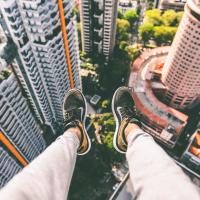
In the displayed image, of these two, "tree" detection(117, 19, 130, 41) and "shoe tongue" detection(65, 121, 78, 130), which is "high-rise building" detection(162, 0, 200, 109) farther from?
"shoe tongue" detection(65, 121, 78, 130)

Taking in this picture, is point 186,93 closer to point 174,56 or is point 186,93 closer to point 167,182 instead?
point 174,56

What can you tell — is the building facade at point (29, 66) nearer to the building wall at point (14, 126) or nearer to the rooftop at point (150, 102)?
the building wall at point (14, 126)

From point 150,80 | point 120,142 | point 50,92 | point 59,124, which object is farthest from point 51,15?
point 150,80

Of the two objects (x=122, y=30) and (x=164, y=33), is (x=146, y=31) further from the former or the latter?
(x=122, y=30)

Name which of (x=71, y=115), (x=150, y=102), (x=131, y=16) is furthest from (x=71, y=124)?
(x=131, y=16)

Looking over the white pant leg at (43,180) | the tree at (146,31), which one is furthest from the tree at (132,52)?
the white pant leg at (43,180)

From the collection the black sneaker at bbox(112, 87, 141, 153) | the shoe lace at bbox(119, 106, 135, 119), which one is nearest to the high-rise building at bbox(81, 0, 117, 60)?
the black sneaker at bbox(112, 87, 141, 153)

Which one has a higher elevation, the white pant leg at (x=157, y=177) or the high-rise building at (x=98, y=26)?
the white pant leg at (x=157, y=177)
